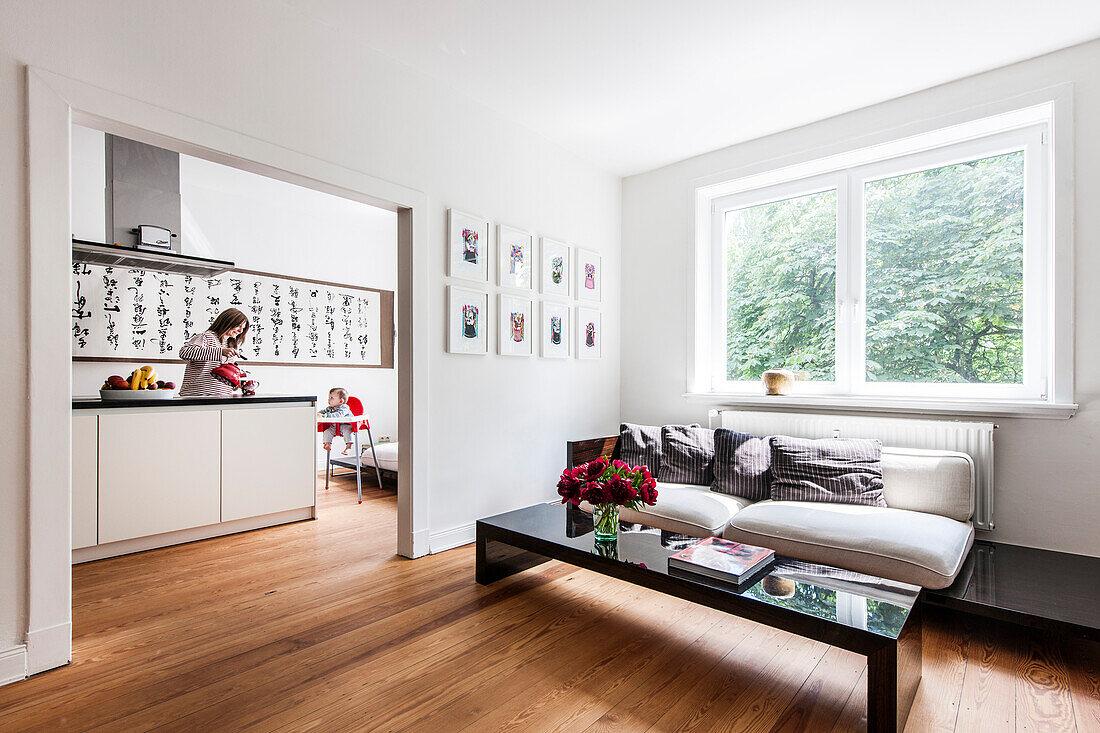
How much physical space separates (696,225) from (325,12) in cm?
279

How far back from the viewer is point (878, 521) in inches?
101

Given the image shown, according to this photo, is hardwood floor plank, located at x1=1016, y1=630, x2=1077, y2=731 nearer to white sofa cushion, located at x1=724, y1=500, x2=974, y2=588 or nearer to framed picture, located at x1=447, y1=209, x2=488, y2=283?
white sofa cushion, located at x1=724, y1=500, x2=974, y2=588

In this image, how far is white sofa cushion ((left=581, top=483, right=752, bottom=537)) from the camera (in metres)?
2.88

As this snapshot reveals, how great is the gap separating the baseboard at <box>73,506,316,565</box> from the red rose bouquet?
2.46m

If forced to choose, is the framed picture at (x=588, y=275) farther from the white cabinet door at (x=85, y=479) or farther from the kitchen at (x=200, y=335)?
the white cabinet door at (x=85, y=479)

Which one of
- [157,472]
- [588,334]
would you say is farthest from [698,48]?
[157,472]

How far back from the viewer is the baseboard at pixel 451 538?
10.7 ft

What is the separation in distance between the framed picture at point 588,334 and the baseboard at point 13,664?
3299 mm

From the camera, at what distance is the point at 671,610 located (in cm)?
250

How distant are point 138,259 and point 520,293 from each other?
2623mm

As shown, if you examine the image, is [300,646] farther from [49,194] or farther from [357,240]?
[357,240]

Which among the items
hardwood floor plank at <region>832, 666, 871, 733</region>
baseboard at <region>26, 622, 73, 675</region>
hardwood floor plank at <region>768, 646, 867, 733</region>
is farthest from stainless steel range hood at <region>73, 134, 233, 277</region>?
hardwood floor plank at <region>832, 666, 871, 733</region>

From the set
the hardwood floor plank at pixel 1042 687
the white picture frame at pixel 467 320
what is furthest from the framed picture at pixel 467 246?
the hardwood floor plank at pixel 1042 687

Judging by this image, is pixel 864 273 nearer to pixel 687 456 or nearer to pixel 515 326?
pixel 687 456
